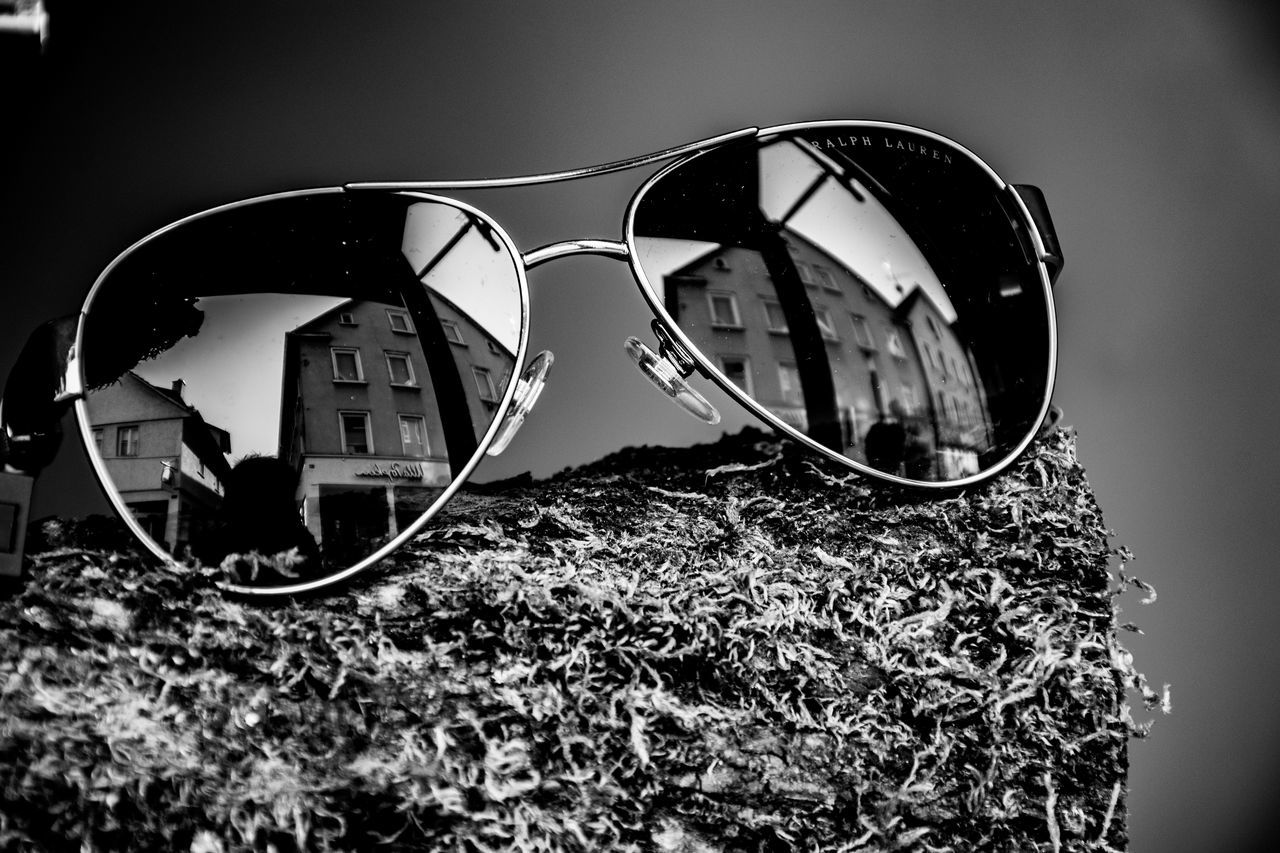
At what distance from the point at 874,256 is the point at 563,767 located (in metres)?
0.30

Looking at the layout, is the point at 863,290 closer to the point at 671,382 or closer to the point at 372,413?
the point at 671,382

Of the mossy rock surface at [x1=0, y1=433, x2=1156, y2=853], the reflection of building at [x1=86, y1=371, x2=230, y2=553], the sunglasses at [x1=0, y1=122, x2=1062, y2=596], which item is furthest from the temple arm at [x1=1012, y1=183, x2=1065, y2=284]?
the reflection of building at [x1=86, y1=371, x2=230, y2=553]

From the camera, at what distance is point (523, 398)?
0.42 m

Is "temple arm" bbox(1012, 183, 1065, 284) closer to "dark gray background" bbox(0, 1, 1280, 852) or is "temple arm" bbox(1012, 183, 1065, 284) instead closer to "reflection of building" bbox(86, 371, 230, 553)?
"dark gray background" bbox(0, 1, 1280, 852)

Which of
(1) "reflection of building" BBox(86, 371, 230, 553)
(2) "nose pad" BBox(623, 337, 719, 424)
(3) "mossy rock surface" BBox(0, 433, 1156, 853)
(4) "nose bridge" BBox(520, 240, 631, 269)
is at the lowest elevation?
(3) "mossy rock surface" BBox(0, 433, 1156, 853)

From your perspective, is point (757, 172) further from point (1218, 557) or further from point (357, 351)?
point (1218, 557)

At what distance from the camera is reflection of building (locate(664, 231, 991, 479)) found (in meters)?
0.40

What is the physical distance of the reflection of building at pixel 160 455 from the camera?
1.08 feet

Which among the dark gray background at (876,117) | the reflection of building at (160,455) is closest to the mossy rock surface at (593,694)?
the reflection of building at (160,455)

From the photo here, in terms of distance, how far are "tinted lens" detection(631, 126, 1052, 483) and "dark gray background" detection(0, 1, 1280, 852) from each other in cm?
7

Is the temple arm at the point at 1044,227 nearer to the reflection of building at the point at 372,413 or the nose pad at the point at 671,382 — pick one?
the nose pad at the point at 671,382

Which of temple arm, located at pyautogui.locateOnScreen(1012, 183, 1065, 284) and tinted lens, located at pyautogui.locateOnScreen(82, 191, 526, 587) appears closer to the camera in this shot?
tinted lens, located at pyautogui.locateOnScreen(82, 191, 526, 587)

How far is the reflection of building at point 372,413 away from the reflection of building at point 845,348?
0.12m

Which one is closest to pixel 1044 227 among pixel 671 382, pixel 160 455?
pixel 671 382
